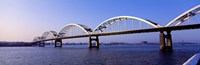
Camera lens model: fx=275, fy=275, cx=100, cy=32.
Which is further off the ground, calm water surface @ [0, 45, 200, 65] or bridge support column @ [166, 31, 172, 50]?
bridge support column @ [166, 31, 172, 50]

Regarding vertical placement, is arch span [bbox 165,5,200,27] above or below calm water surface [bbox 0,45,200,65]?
above

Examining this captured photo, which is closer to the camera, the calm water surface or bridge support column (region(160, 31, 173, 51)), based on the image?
the calm water surface

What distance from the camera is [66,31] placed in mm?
153125

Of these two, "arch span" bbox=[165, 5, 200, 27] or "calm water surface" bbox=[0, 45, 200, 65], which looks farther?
"arch span" bbox=[165, 5, 200, 27]

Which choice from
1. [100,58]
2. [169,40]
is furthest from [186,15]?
[100,58]

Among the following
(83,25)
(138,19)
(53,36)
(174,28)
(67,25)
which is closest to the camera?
(174,28)

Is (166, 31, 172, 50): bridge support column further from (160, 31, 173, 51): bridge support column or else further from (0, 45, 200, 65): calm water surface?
(0, 45, 200, 65): calm water surface

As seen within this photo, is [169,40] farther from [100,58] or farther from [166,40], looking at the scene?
[100,58]

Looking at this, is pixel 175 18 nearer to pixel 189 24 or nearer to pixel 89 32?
pixel 189 24

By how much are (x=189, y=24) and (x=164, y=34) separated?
10.4m

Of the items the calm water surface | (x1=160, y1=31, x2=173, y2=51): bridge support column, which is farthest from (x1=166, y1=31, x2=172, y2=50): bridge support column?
the calm water surface

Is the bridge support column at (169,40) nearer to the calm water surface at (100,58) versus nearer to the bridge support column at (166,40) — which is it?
the bridge support column at (166,40)

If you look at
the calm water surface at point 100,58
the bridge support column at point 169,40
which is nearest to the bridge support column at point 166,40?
the bridge support column at point 169,40

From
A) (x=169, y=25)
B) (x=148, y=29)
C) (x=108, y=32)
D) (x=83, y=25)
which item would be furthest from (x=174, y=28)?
(x=83, y=25)
